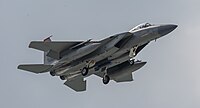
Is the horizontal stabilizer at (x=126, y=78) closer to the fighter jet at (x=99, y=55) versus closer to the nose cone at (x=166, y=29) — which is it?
the fighter jet at (x=99, y=55)

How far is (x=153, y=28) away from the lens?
51594 millimetres

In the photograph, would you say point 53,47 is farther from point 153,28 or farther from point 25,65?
point 153,28

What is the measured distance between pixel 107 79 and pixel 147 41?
200 inches

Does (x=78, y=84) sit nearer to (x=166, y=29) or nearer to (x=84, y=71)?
(x=84, y=71)

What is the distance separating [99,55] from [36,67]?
4815 mm

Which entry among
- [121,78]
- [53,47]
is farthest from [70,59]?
[121,78]

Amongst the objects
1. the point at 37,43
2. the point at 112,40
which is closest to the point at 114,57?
the point at 112,40

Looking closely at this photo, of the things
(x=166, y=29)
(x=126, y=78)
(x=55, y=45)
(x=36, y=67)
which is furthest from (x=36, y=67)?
(x=166, y=29)

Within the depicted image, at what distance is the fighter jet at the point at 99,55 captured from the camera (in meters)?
52.0

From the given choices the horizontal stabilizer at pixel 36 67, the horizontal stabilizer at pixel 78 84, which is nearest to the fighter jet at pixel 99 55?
the horizontal stabilizer at pixel 36 67

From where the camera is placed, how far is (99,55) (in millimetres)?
52906

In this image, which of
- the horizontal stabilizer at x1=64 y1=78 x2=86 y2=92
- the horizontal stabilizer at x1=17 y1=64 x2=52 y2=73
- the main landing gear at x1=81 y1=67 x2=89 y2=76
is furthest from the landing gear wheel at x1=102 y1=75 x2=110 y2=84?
the horizontal stabilizer at x1=17 y1=64 x2=52 y2=73

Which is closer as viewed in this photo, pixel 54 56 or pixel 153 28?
pixel 153 28

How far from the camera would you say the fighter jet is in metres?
52.0
